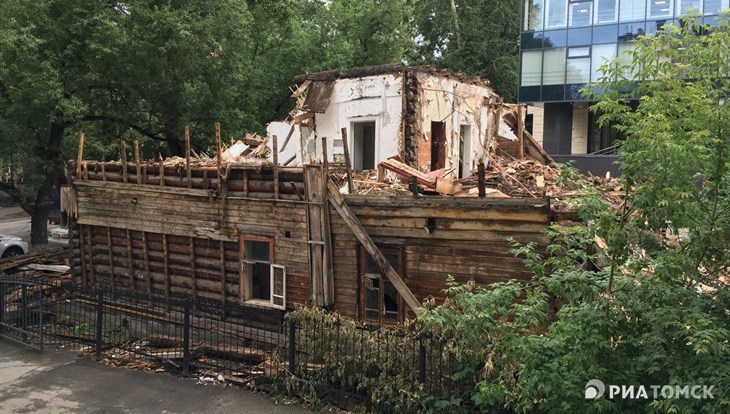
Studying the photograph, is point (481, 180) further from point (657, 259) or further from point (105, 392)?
point (105, 392)

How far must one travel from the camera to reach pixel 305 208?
1096 centimetres

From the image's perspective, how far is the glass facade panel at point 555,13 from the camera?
1180 inches

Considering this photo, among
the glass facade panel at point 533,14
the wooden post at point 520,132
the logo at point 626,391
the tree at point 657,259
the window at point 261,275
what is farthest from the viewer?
the glass facade panel at point 533,14

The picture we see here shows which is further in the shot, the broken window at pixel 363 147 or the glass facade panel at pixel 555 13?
the glass facade panel at pixel 555 13

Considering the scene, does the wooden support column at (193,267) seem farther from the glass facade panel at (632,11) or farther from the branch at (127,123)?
the glass facade panel at (632,11)

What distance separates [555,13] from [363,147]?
1974cm

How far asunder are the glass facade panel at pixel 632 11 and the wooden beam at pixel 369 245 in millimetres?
23706

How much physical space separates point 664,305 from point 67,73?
20.4 meters

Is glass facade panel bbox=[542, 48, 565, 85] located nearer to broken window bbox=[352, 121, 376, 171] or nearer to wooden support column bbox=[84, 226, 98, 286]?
broken window bbox=[352, 121, 376, 171]

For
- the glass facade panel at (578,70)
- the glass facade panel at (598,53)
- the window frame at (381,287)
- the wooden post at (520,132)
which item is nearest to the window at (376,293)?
the window frame at (381,287)

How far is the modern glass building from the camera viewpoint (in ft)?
91.3

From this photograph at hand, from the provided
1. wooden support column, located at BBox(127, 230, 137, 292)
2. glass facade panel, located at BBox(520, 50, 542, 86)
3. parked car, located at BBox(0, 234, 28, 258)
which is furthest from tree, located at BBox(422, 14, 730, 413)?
glass facade panel, located at BBox(520, 50, 542, 86)

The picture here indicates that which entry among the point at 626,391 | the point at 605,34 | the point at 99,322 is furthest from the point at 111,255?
the point at 605,34

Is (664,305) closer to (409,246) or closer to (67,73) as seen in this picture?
(409,246)
